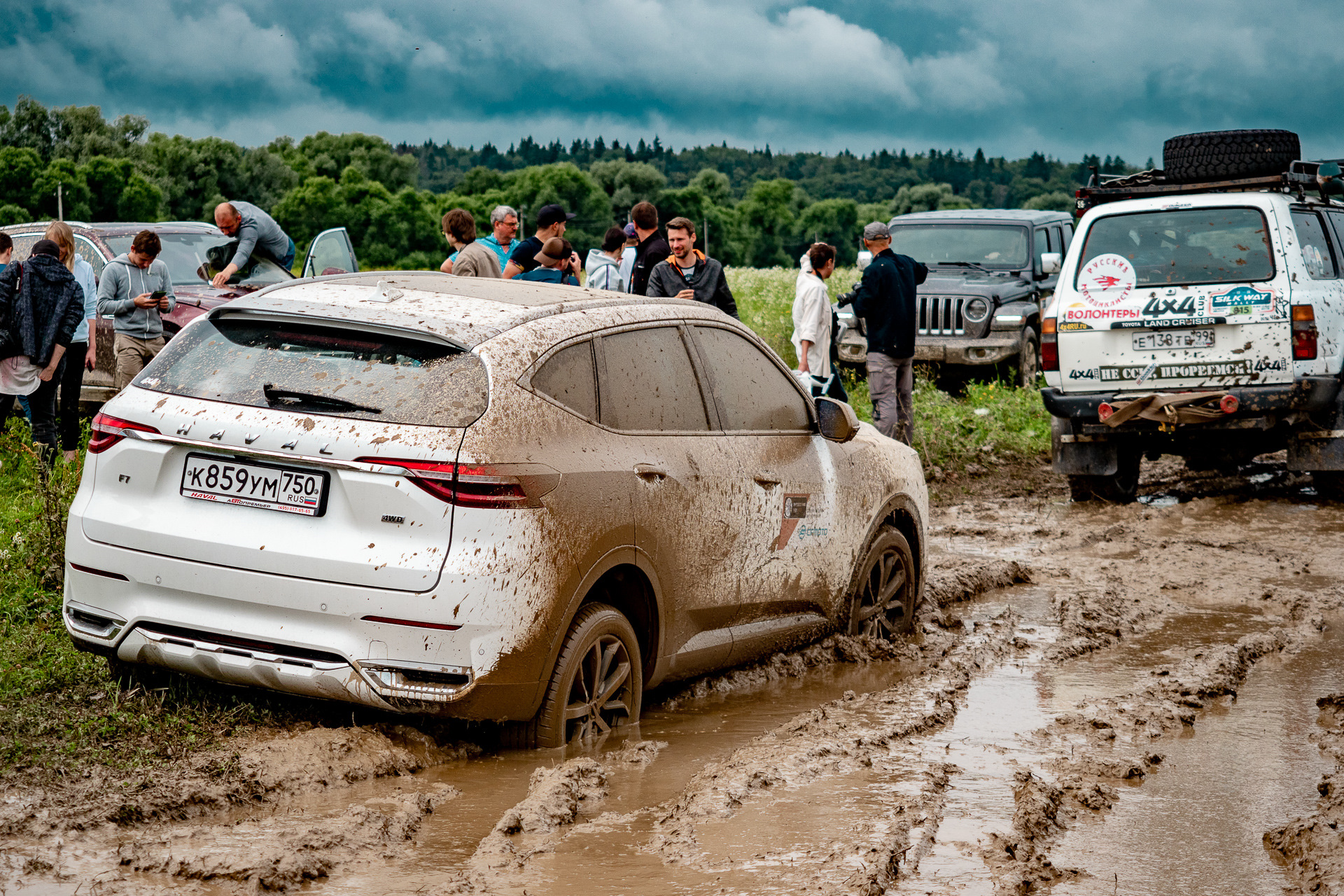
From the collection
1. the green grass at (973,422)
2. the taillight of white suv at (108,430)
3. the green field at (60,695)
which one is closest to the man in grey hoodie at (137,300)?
the green field at (60,695)

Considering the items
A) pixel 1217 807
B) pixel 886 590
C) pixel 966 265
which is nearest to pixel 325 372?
pixel 1217 807

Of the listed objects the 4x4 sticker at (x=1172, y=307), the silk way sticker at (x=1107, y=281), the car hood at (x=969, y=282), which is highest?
the car hood at (x=969, y=282)

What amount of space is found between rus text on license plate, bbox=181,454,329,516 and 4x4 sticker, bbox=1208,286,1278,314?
7.84 meters

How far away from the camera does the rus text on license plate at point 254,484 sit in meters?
4.34

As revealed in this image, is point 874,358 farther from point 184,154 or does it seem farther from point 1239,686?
point 184,154

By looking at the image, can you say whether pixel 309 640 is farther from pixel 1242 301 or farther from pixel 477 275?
pixel 1242 301

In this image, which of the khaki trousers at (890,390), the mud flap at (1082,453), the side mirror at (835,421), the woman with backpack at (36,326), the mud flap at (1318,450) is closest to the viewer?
the side mirror at (835,421)

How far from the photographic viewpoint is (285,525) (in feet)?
14.3

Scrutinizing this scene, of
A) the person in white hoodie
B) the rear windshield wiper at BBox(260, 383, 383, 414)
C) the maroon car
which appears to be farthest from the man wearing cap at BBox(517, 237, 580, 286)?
the rear windshield wiper at BBox(260, 383, 383, 414)

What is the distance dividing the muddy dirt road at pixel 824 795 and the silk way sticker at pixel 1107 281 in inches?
164

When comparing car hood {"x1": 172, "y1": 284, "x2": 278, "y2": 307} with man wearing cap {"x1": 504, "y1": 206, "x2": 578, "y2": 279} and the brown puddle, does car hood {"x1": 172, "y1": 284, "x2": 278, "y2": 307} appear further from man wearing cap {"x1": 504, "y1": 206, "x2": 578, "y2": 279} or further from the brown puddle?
the brown puddle

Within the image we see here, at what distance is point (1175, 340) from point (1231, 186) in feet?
4.71

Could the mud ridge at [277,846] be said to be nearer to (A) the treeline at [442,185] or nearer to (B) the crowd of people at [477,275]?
(B) the crowd of people at [477,275]

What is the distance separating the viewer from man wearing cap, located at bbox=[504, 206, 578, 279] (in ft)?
35.3
